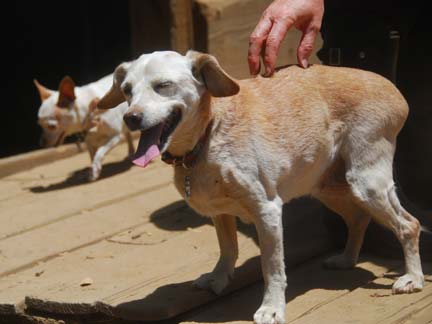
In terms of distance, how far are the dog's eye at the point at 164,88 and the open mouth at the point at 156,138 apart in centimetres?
8

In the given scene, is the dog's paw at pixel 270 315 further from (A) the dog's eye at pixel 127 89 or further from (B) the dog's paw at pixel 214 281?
(A) the dog's eye at pixel 127 89

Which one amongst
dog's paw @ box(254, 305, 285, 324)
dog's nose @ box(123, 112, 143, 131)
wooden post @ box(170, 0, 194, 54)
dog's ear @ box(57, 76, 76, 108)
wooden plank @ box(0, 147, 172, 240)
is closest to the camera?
dog's nose @ box(123, 112, 143, 131)

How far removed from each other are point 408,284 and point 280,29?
4.32 feet

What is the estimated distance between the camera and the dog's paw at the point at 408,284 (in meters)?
4.21

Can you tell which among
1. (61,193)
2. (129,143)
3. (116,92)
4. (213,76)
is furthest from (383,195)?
(129,143)

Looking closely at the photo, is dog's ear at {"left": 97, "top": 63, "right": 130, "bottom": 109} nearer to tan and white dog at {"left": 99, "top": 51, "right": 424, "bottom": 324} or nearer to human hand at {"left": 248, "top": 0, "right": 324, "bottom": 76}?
tan and white dog at {"left": 99, "top": 51, "right": 424, "bottom": 324}

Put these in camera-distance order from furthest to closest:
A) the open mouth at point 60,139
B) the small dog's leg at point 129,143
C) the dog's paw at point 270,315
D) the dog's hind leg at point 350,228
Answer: the small dog's leg at point 129,143, the open mouth at point 60,139, the dog's hind leg at point 350,228, the dog's paw at point 270,315

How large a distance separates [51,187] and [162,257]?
1.92 metres

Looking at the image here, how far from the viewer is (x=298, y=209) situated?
5617 millimetres

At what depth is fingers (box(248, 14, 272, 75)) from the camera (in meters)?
4.09

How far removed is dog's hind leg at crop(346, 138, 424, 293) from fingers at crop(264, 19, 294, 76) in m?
0.57

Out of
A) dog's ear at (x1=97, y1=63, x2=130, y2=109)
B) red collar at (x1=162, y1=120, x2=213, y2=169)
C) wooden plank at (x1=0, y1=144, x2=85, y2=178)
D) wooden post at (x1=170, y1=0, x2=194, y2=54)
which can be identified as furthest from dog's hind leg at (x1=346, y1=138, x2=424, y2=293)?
wooden plank at (x1=0, y1=144, x2=85, y2=178)

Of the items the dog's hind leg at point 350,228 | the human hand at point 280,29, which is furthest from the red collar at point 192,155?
the dog's hind leg at point 350,228

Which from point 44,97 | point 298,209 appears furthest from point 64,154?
point 298,209
